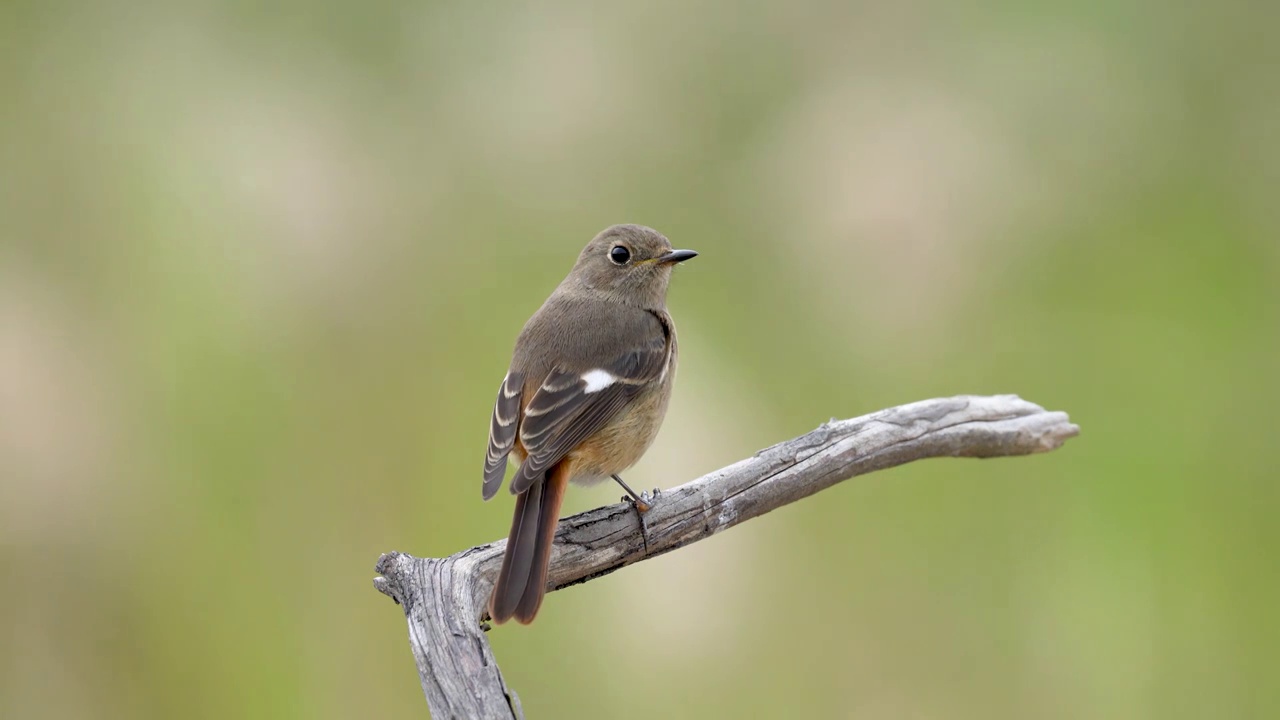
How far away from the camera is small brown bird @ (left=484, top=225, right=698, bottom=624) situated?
7.77 ft

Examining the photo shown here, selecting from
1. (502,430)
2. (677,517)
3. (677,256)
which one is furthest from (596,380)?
(677,256)

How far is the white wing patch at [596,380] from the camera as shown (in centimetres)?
278

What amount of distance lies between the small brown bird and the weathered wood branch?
101 mm

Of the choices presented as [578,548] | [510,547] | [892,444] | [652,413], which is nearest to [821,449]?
[892,444]

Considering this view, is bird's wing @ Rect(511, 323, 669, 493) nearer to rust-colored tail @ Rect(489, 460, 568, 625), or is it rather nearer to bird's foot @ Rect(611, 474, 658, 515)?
rust-colored tail @ Rect(489, 460, 568, 625)

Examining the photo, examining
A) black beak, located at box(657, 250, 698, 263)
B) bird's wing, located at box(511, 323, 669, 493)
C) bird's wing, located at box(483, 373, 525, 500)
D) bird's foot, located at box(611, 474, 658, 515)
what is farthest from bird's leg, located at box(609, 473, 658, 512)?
black beak, located at box(657, 250, 698, 263)

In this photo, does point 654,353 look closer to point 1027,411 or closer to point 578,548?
point 578,548

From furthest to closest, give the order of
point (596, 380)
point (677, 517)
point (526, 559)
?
point (596, 380) < point (677, 517) < point (526, 559)

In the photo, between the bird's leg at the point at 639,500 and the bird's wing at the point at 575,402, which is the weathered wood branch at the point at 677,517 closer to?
the bird's leg at the point at 639,500

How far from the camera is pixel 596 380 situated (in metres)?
2.81

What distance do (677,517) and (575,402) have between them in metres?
0.39

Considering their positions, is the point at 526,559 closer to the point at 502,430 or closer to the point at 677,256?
the point at 502,430

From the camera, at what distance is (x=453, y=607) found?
2.24 meters

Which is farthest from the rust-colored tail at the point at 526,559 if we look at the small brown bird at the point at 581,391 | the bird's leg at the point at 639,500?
the bird's leg at the point at 639,500
